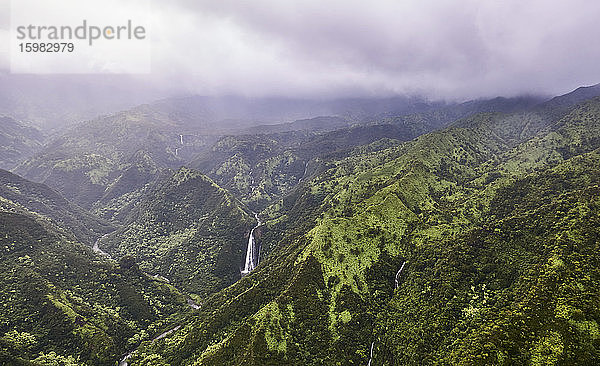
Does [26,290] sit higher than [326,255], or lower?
lower

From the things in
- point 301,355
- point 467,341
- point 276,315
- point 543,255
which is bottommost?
point 301,355

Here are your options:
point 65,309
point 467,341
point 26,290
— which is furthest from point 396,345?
point 26,290

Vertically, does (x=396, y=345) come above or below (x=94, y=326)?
above

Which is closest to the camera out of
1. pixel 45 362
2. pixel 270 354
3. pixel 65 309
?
pixel 270 354

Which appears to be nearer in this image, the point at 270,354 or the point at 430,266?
the point at 270,354

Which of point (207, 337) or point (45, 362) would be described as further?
point (207, 337)

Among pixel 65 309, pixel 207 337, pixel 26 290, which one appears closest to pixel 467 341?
pixel 207 337

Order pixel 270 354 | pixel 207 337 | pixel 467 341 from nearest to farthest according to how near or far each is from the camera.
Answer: pixel 467 341, pixel 270 354, pixel 207 337

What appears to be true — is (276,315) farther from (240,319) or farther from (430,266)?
(430,266)

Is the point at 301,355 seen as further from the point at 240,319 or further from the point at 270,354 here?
the point at 240,319
